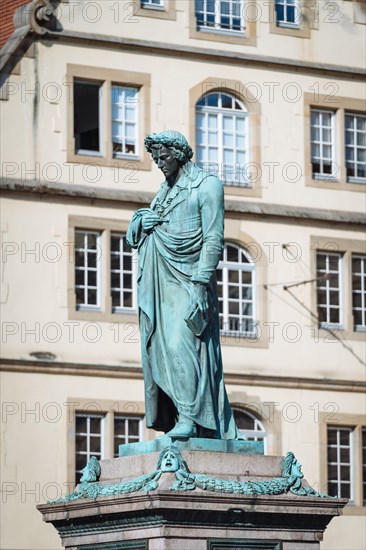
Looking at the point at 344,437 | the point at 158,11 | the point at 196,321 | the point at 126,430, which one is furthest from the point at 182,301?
the point at 344,437

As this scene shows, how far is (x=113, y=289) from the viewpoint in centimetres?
3897

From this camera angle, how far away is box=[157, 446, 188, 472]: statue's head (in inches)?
680

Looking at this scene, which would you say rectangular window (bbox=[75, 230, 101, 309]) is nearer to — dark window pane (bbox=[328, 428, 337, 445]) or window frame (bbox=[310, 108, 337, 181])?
window frame (bbox=[310, 108, 337, 181])

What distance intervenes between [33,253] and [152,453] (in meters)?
21.0

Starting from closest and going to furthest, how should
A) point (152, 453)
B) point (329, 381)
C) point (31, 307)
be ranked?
point (152, 453)
point (31, 307)
point (329, 381)

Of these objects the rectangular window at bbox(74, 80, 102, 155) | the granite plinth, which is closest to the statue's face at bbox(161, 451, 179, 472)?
the granite plinth

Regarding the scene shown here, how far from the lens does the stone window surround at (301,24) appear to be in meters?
41.5

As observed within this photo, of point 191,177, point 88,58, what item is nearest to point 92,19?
point 88,58

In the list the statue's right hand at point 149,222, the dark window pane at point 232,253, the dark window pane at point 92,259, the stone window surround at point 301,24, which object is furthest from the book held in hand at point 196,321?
the stone window surround at point 301,24

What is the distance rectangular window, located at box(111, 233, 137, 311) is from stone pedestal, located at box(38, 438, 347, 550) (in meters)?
20.7

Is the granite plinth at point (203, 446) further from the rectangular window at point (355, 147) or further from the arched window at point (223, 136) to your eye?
the rectangular window at point (355, 147)

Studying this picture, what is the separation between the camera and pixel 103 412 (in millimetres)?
38500

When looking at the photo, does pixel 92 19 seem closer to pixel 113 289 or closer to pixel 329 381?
pixel 113 289

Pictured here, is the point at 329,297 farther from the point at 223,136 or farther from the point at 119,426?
the point at 119,426
